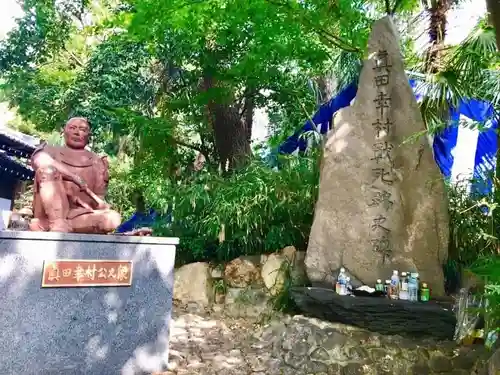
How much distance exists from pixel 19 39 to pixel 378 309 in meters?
9.27

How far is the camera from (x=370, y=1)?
7.23 metres

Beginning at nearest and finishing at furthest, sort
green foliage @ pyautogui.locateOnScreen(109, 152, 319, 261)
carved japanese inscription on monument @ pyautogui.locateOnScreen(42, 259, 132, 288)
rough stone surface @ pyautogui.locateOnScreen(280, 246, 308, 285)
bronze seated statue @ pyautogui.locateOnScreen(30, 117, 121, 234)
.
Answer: carved japanese inscription on monument @ pyautogui.locateOnScreen(42, 259, 132, 288) < bronze seated statue @ pyautogui.locateOnScreen(30, 117, 121, 234) < rough stone surface @ pyautogui.locateOnScreen(280, 246, 308, 285) < green foliage @ pyautogui.locateOnScreen(109, 152, 319, 261)

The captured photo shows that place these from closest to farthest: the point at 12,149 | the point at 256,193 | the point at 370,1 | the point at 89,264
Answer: the point at 89,264
the point at 256,193
the point at 370,1
the point at 12,149

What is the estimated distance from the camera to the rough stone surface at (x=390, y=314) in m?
3.97

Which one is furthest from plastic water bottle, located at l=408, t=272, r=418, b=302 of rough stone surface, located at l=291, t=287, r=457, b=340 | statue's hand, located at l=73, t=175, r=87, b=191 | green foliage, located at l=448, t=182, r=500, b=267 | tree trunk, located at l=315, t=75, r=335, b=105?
tree trunk, located at l=315, t=75, r=335, b=105

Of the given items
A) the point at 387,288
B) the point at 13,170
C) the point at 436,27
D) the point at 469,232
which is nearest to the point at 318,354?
the point at 387,288

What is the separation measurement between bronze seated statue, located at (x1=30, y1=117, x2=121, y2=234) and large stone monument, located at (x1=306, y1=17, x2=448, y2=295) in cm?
225

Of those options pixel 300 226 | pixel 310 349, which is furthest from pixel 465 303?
pixel 300 226

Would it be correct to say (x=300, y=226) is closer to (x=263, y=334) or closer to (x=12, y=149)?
(x=263, y=334)

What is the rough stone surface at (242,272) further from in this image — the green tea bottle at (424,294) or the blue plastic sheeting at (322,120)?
the blue plastic sheeting at (322,120)

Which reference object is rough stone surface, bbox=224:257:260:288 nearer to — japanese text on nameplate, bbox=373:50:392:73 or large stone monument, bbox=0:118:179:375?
large stone monument, bbox=0:118:179:375

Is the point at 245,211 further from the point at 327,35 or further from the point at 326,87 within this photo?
the point at 326,87

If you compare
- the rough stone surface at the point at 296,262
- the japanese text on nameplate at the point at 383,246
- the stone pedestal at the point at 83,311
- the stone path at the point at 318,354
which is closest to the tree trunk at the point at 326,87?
the rough stone surface at the point at 296,262

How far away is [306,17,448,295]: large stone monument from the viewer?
4.59 m
